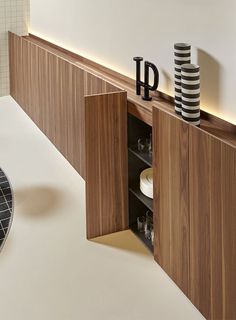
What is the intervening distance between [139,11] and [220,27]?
0.69 metres

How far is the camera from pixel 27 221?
7.18 feet

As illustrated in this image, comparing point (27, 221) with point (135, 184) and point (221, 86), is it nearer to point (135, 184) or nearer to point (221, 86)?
point (135, 184)

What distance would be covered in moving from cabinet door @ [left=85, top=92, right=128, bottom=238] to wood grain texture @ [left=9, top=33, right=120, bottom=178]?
169 mm

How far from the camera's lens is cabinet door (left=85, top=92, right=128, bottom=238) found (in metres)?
1.96

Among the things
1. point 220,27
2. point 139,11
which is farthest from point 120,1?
point 220,27

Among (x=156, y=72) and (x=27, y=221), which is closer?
→ (x=156, y=72)

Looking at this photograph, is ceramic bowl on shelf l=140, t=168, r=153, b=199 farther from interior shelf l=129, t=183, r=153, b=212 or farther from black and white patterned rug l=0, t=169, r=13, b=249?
black and white patterned rug l=0, t=169, r=13, b=249

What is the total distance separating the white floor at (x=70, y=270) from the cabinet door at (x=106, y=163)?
94 mm

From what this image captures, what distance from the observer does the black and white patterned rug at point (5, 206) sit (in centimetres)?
210

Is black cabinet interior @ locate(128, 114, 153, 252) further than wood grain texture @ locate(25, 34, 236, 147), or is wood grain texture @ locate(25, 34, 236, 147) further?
black cabinet interior @ locate(128, 114, 153, 252)

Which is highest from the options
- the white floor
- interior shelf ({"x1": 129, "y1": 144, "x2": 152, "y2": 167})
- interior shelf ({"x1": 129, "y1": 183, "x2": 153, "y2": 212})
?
interior shelf ({"x1": 129, "y1": 144, "x2": 152, "y2": 167})

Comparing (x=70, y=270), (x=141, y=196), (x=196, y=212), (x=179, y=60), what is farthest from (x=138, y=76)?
(x=70, y=270)

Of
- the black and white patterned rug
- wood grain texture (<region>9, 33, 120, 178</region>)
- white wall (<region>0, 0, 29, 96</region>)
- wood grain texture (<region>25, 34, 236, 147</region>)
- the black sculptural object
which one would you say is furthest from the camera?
white wall (<region>0, 0, 29, 96</region>)

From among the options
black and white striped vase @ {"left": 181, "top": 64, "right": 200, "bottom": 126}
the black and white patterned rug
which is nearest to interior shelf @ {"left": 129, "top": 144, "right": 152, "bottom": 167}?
black and white striped vase @ {"left": 181, "top": 64, "right": 200, "bottom": 126}
